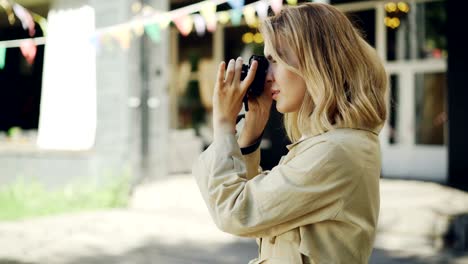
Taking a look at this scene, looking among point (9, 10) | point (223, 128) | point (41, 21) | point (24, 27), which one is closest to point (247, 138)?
point (223, 128)

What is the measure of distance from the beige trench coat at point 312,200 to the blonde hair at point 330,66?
51 millimetres

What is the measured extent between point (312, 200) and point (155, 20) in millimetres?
5917

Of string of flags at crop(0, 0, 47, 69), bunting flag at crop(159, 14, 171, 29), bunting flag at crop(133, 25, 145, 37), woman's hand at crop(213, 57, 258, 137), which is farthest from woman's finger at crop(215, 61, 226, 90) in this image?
bunting flag at crop(133, 25, 145, 37)

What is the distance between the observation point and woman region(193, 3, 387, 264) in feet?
4.02

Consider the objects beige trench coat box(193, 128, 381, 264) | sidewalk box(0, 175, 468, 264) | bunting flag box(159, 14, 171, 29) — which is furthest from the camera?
bunting flag box(159, 14, 171, 29)

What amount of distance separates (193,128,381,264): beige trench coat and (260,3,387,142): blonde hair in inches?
2.0

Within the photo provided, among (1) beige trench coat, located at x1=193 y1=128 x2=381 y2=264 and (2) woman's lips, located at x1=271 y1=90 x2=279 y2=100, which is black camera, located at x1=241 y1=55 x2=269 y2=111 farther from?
(1) beige trench coat, located at x1=193 y1=128 x2=381 y2=264

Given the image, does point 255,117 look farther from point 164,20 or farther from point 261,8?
point 164,20

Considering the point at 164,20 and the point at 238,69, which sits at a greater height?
the point at 164,20

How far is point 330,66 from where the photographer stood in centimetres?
132

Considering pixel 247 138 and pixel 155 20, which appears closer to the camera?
pixel 247 138

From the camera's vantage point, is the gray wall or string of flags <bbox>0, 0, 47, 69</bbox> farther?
the gray wall

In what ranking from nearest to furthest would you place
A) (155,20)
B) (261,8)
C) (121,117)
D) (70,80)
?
(261,8) → (155,20) → (121,117) → (70,80)

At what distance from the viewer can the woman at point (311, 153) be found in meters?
1.23
